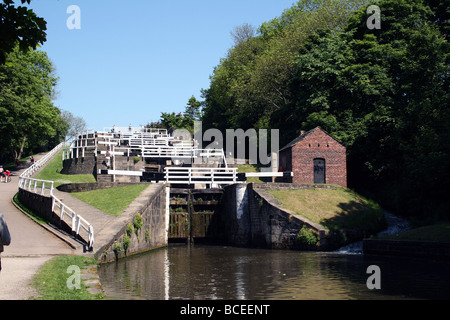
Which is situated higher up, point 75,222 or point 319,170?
point 319,170

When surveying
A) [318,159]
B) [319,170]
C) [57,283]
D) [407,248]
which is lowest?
[57,283]

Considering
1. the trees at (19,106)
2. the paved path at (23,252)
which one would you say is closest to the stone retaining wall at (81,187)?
the paved path at (23,252)

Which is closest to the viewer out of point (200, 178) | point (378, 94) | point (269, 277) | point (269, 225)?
point (269, 277)

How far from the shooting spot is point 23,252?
57.4ft

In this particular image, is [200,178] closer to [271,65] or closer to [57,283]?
[271,65]

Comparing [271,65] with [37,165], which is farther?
[271,65]

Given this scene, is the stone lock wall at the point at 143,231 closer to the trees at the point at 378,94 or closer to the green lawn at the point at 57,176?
the green lawn at the point at 57,176

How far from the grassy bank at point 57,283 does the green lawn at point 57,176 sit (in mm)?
21431

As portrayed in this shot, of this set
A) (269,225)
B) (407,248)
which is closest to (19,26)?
(407,248)

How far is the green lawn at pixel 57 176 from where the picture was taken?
38.8 meters

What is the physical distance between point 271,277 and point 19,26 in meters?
10.8

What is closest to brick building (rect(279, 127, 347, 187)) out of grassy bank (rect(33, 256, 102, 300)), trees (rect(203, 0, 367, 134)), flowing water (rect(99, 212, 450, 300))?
flowing water (rect(99, 212, 450, 300))

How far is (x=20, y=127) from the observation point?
46.0 m
